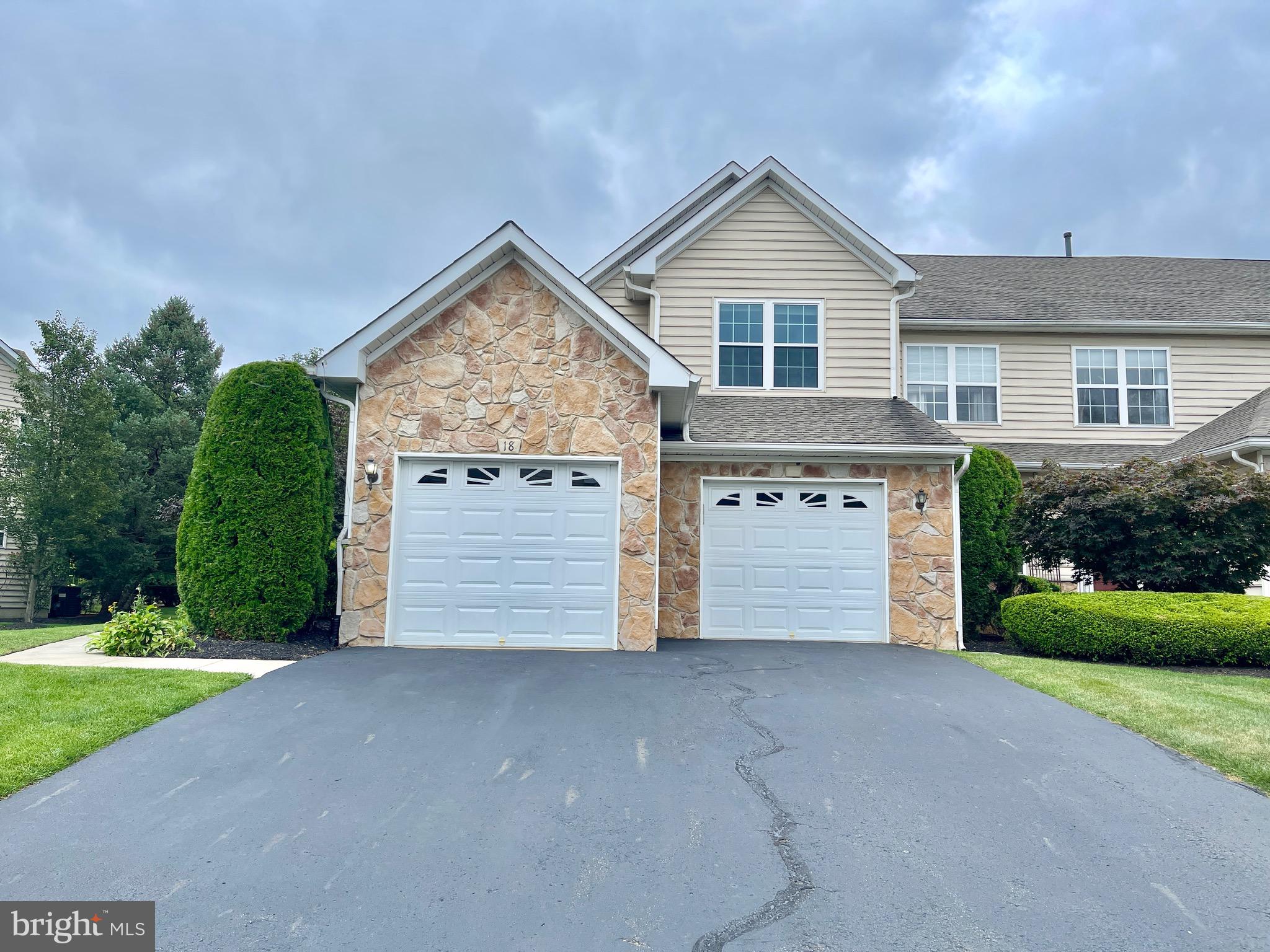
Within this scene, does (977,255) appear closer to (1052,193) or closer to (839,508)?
(839,508)

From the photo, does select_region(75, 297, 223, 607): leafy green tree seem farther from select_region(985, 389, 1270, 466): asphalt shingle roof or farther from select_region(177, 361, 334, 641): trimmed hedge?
select_region(985, 389, 1270, 466): asphalt shingle roof

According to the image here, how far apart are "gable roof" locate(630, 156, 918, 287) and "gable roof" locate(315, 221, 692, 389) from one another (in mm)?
3561

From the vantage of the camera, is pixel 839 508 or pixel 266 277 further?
pixel 266 277

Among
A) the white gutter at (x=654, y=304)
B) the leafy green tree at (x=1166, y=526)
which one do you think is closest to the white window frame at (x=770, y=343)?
the white gutter at (x=654, y=304)

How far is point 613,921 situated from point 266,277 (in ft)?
126

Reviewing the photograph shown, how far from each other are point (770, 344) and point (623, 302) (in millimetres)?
3063

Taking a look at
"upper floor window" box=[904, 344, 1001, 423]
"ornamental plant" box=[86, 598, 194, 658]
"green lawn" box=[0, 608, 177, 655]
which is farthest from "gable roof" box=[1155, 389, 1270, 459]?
"green lawn" box=[0, 608, 177, 655]

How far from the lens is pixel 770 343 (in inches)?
503

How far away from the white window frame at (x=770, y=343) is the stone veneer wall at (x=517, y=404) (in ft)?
12.2

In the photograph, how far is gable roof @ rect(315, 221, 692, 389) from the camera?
9.12 metres

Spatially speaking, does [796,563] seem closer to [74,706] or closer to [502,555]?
[502,555]

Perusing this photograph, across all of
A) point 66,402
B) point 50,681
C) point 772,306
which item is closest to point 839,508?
point 772,306

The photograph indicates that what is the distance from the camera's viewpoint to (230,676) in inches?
269

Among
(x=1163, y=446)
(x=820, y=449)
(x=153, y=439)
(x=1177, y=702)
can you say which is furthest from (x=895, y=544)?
(x=153, y=439)
